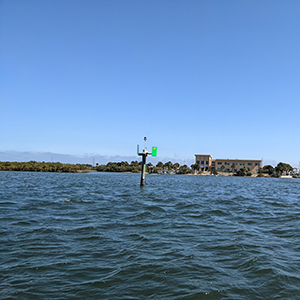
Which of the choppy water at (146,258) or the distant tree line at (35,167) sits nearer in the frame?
the choppy water at (146,258)

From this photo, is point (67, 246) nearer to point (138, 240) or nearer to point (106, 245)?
point (106, 245)

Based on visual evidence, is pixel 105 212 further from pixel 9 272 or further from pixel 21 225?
pixel 9 272

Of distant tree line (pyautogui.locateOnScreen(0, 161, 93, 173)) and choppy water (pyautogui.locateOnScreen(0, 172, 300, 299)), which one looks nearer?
choppy water (pyautogui.locateOnScreen(0, 172, 300, 299))

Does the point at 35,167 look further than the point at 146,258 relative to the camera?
Yes

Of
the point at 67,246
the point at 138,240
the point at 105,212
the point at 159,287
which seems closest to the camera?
the point at 159,287

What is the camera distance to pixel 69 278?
7.39m

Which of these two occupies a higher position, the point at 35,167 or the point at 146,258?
the point at 35,167

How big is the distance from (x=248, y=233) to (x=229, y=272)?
570cm

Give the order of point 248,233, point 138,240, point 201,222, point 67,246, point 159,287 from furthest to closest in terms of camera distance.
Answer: point 201,222, point 248,233, point 138,240, point 67,246, point 159,287

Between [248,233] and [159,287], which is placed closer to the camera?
[159,287]

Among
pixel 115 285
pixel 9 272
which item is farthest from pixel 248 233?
pixel 9 272

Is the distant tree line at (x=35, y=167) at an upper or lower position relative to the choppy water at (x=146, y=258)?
upper

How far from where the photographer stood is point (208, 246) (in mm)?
10711

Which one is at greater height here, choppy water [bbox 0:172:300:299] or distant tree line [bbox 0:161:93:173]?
distant tree line [bbox 0:161:93:173]
